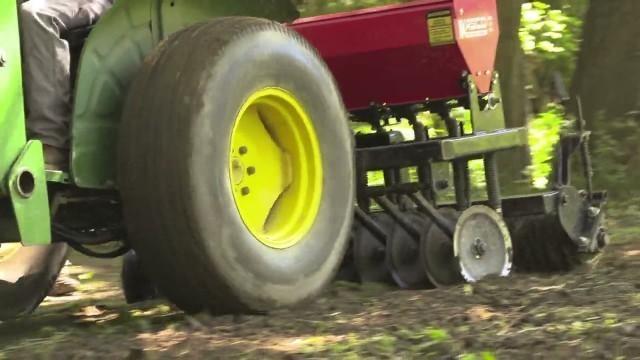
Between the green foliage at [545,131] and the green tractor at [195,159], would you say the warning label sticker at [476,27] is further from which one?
the green foliage at [545,131]

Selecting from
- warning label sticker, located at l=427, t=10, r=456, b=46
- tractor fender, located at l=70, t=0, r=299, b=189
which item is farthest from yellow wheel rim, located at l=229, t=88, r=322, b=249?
warning label sticker, located at l=427, t=10, r=456, b=46

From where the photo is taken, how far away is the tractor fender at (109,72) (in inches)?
144

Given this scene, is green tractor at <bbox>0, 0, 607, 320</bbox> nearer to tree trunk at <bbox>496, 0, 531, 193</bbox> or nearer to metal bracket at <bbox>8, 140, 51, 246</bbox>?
metal bracket at <bbox>8, 140, 51, 246</bbox>

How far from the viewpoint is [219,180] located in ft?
11.8

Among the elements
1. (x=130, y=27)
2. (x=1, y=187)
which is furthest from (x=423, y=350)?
(x=130, y=27)

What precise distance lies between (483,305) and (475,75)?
1505 mm

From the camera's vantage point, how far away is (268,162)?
412cm

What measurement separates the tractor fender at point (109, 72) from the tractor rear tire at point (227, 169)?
0.57ft

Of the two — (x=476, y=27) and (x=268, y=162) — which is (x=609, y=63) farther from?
(x=268, y=162)

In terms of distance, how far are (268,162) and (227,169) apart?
0.48 meters

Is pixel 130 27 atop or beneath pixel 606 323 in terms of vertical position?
atop

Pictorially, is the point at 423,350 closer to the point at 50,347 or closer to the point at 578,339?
the point at 578,339

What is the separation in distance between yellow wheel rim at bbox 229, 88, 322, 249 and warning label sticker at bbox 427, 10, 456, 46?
3.31 ft

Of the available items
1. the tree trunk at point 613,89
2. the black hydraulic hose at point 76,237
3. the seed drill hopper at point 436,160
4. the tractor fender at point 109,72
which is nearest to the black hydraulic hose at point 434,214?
the seed drill hopper at point 436,160
